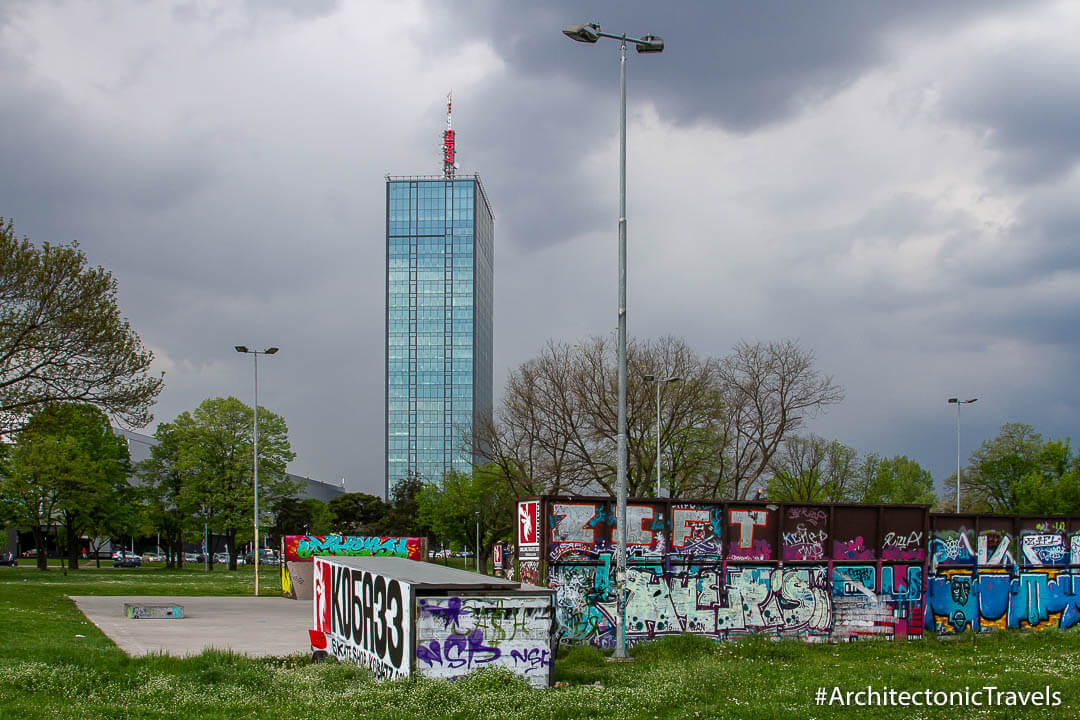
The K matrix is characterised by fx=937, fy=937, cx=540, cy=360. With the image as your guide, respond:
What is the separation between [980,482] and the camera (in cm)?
5753

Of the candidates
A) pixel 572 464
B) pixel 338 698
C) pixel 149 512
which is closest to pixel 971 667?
pixel 338 698

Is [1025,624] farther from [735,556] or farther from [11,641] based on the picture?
[11,641]

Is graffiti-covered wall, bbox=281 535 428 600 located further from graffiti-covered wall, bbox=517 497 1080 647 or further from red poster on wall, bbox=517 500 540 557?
graffiti-covered wall, bbox=517 497 1080 647

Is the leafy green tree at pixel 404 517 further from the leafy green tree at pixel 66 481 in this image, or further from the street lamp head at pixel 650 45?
the street lamp head at pixel 650 45

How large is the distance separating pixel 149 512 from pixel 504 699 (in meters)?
60.3

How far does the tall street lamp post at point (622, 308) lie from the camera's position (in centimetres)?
1498

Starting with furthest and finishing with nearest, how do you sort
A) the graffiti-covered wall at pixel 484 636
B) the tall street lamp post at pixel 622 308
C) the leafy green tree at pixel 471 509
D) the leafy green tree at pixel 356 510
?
the leafy green tree at pixel 356 510 → the leafy green tree at pixel 471 509 → the tall street lamp post at pixel 622 308 → the graffiti-covered wall at pixel 484 636

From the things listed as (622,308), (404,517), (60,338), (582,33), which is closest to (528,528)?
(622,308)

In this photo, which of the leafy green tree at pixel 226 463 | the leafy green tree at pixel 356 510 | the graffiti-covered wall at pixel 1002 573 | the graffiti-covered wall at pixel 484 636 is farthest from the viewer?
the leafy green tree at pixel 356 510

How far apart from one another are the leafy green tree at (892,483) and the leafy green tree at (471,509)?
2293 cm

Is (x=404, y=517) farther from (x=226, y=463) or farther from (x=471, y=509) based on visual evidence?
(x=226, y=463)

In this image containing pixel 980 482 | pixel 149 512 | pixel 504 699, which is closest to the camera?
pixel 504 699

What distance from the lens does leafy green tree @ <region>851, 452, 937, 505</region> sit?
59.6 m

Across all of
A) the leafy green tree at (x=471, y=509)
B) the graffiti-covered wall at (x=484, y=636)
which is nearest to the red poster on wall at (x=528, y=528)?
the graffiti-covered wall at (x=484, y=636)
